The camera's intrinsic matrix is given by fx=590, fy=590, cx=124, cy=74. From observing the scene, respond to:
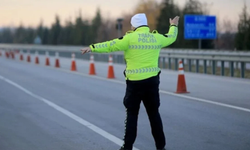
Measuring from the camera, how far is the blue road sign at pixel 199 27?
40500 mm

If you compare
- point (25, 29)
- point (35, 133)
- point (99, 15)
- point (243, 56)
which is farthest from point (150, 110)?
point (25, 29)

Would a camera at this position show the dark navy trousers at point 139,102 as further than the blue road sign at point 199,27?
No

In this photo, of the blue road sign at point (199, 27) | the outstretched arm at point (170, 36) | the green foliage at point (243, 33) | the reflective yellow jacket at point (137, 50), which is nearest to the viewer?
the reflective yellow jacket at point (137, 50)

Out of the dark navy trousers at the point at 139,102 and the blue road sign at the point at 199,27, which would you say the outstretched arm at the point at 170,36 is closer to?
the dark navy trousers at the point at 139,102

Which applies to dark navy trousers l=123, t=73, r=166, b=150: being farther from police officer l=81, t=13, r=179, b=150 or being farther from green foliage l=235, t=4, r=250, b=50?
green foliage l=235, t=4, r=250, b=50

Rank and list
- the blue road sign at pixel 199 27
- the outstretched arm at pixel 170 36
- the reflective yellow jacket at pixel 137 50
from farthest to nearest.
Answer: the blue road sign at pixel 199 27 → the outstretched arm at pixel 170 36 → the reflective yellow jacket at pixel 137 50

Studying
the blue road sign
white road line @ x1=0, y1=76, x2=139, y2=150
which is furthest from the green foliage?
white road line @ x1=0, y1=76, x2=139, y2=150

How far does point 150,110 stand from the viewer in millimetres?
7453

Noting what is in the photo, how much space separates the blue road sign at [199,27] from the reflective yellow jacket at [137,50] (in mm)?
33393

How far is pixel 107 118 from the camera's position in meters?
10.9

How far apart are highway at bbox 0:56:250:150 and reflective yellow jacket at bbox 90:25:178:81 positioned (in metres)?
1.21

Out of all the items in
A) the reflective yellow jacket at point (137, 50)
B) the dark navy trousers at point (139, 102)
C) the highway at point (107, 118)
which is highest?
the reflective yellow jacket at point (137, 50)

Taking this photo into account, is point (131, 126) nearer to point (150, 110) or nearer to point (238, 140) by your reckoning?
point (150, 110)

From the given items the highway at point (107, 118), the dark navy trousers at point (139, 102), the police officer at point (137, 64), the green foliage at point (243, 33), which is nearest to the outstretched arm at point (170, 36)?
the police officer at point (137, 64)
